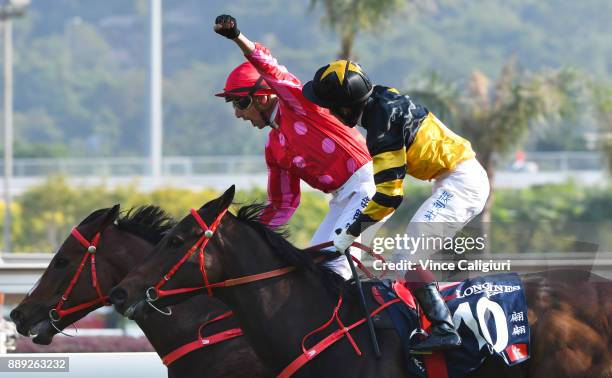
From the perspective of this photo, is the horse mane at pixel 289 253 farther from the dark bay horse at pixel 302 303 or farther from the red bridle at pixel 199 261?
the red bridle at pixel 199 261

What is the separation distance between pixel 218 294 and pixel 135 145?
321ft

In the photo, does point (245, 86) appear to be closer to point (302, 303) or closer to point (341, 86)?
point (341, 86)

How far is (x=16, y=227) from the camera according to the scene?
102 feet

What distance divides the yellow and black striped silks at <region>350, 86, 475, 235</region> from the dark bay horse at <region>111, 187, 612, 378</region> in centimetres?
37

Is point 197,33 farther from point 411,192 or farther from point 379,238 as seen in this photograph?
point 379,238

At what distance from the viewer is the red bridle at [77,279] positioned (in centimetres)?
533

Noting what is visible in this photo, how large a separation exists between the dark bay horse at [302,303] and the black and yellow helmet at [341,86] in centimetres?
60

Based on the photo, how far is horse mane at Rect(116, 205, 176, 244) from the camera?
5574 mm

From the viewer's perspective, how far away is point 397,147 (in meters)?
4.73

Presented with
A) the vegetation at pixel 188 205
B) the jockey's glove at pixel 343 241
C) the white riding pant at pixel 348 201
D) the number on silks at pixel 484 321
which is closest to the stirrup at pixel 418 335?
the number on silks at pixel 484 321

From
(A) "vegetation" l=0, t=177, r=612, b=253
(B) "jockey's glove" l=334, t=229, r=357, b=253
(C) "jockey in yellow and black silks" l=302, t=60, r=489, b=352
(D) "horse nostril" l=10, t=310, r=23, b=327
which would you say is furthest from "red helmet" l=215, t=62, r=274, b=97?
(A) "vegetation" l=0, t=177, r=612, b=253

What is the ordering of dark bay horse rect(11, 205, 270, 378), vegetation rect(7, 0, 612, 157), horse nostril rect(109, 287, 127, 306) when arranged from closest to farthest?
horse nostril rect(109, 287, 127, 306)
dark bay horse rect(11, 205, 270, 378)
vegetation rect(7, 0, 612, 157)

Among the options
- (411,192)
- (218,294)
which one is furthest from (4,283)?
(411,192)

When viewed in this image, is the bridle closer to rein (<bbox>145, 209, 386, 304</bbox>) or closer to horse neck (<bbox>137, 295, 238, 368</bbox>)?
horse neck (<bbox>137, 295, 238, 368</bbox>)
